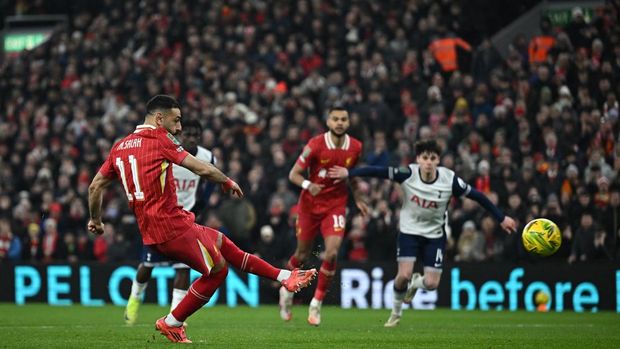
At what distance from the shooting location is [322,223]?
15.5m

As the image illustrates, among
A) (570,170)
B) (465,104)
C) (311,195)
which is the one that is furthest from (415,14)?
(311,195)

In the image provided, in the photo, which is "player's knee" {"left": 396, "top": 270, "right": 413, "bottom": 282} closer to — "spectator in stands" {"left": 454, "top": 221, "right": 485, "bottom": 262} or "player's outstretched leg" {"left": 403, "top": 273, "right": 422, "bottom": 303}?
"player's outstretched leg" {"left": 403, "top": 273, "right": 422, "bottom": 303}

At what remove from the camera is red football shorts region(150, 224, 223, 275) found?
36.0ft

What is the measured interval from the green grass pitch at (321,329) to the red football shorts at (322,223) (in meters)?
1.25

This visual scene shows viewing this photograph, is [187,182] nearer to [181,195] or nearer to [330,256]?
[181,195]

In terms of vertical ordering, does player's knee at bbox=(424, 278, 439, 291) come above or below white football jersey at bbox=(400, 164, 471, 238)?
below

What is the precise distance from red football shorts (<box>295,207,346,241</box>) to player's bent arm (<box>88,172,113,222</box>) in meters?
4.58

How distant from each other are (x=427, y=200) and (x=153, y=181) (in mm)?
5238

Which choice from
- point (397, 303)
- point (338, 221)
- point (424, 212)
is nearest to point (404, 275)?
point (397, 303)

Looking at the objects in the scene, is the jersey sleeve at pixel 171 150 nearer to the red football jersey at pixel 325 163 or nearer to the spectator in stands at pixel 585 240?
the red football jersey at pixel 325 163

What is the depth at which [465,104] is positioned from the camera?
23859 mm

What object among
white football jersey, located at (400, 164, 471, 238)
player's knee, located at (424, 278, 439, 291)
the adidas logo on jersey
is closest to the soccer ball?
white football jersey, located at (400, 164, 471, 238)

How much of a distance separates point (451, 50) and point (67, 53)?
37.0ft

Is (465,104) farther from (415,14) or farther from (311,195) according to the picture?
(311,195)
